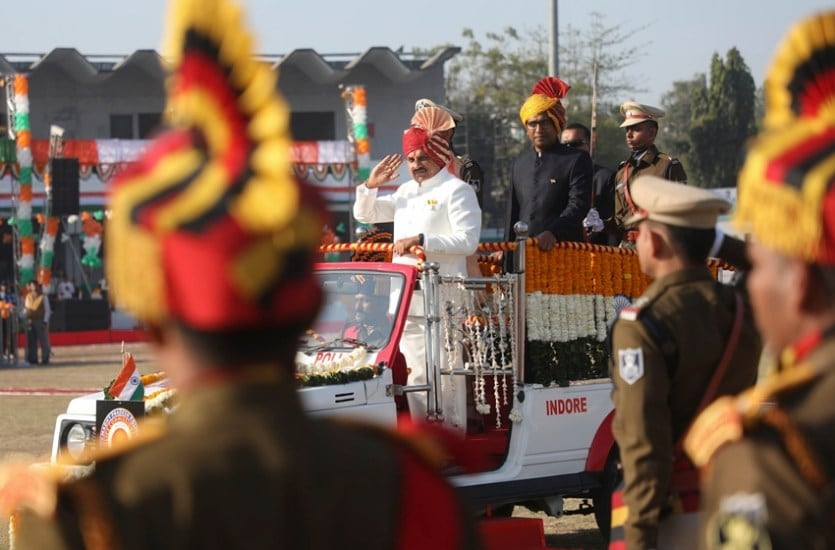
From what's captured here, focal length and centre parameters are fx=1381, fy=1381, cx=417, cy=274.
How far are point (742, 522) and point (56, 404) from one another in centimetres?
1674

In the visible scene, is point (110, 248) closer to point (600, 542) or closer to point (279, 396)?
point (279, 396)

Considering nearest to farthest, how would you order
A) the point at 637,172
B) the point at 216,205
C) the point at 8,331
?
the point at 216,205
the point at 637,172
the point at 8,331

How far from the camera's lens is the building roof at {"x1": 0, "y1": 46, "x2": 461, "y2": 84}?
47000mm

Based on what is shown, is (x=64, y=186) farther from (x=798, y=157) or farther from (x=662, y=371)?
(x=798, y=157)

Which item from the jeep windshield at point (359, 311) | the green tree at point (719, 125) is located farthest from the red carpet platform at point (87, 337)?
the green tree at point (719, 125)

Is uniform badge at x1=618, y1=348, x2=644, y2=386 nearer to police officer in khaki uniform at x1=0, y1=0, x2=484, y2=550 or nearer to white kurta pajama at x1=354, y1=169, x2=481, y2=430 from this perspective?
police officer in khaki uniform at x1=0, y1=0, x2=484, y2=550

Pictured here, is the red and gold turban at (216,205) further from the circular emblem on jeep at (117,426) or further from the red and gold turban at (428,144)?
the red and gold turban at (428,144)

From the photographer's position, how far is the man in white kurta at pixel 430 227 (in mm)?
8133

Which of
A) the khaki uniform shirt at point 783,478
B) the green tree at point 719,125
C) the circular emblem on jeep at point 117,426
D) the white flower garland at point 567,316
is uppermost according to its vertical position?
the green tree at point 719,125

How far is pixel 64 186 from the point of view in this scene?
34.3 m

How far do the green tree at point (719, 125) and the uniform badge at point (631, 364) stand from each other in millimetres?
68316

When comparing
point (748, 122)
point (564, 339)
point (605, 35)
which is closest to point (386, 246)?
point (564, 339)

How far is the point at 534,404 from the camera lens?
816 centimetres

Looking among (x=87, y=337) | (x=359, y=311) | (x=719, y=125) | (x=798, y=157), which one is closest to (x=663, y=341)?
(x=798, y=157)
